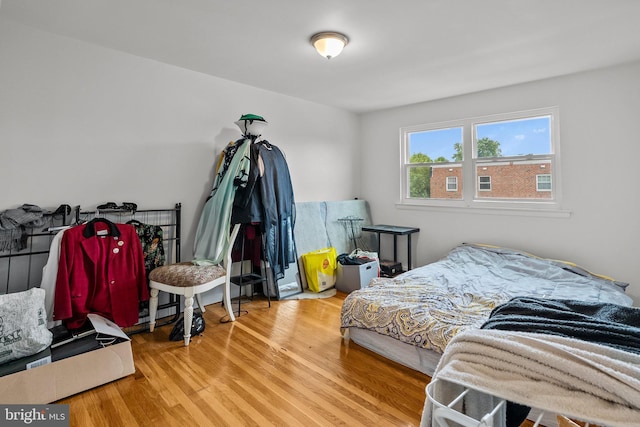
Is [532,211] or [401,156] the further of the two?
[401,156]

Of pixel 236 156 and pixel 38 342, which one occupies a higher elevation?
pixel 236 156

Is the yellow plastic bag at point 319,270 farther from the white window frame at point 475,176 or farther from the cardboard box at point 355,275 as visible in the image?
the white window frame at point 475,176

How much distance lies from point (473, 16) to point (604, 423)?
249 centimetres

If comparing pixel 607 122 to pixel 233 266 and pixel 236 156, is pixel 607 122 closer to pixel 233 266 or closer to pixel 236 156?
pixel 236 156

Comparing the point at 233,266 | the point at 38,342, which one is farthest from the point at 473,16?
the point at 38,342

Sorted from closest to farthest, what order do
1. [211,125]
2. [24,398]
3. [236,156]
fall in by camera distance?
[24,398] → [236,156] → [211,125]

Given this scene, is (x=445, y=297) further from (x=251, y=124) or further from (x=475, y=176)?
(x=251, y=124)

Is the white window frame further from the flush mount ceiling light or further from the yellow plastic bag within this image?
the flush mount ceiling light

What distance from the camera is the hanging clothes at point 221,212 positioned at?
9.73ft

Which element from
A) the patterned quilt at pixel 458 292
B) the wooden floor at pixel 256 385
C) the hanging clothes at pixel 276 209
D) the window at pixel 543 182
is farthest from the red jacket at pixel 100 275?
the window at pixel 543 182

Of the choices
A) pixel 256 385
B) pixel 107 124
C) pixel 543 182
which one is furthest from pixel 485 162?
pixel 107 124

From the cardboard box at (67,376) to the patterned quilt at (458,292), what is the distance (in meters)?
1.56

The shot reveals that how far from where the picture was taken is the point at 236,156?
3082 millimetres

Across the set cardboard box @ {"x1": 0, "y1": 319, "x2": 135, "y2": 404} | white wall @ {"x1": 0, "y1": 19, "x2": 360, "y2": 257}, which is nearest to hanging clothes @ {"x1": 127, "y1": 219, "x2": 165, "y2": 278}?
white wall @ {"x1": 0, "y1": 19, "x2": 360, "y2": 257}
